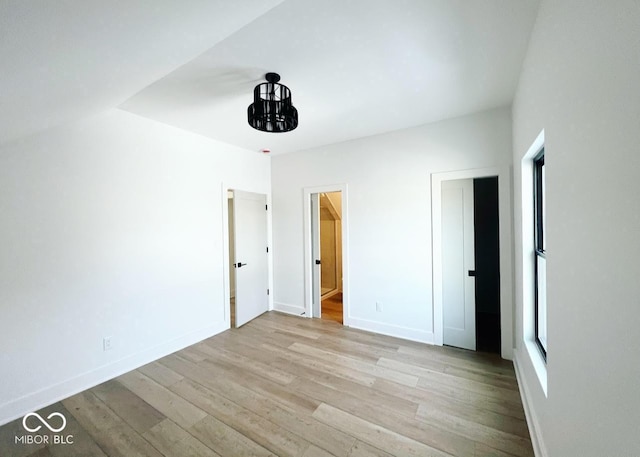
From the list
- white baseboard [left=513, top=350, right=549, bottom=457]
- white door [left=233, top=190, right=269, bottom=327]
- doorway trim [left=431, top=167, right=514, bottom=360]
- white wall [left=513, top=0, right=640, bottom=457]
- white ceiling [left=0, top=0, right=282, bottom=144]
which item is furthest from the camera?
white door [left=233, top=190, right=269, bottom=327]

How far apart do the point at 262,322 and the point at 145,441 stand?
83.4 inches

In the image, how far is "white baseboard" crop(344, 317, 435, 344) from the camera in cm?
304

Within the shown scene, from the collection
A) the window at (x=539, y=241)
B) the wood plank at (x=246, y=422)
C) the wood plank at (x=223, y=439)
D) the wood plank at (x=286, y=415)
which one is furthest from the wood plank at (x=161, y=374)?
the window at (x=539, y=241)

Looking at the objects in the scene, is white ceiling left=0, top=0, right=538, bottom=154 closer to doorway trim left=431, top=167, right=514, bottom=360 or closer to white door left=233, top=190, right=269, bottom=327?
doorway trim left=431, top=167, right=514, bottom=360

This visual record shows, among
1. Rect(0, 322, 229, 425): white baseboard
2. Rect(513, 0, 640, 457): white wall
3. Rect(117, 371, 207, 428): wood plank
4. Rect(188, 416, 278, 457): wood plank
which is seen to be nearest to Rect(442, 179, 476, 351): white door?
Rect(513, 0, 640, 457): white wall

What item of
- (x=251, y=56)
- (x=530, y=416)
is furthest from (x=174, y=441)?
(x=251, y=56)

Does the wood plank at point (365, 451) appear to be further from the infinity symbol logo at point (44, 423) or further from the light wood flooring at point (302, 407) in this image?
the infinity symbol logo at point (44, 423)

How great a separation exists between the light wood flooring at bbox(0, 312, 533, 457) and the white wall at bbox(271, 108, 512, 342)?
555 millimetres

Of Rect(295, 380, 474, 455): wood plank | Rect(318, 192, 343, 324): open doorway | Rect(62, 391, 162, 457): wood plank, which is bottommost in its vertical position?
Rect(62, 391, 162, 457): wood plank

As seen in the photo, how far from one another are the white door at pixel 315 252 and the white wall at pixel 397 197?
34 centimetres

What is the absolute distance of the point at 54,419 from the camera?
1.92 meters

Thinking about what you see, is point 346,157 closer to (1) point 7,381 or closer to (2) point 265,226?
(2) point 265,226

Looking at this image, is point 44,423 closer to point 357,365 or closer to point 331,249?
point 357,365

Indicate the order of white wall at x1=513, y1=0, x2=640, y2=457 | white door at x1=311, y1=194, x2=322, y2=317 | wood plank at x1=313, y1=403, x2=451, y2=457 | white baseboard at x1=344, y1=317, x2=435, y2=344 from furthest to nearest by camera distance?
white door at x1=311, y1=194, x2=322, y2=317 → white baseboard at x1=344, y1=317, x2=435, y2=344 → wood plank at x1=313, y1=403, x2=451, y2=457 → white wall at x1=513, y1=0, x2=640, y2=457
